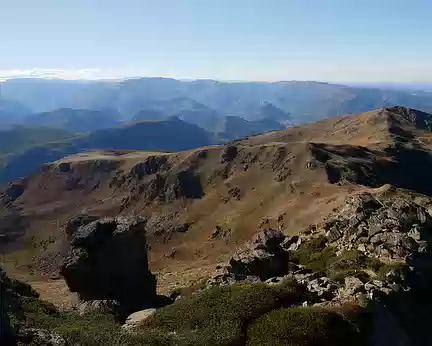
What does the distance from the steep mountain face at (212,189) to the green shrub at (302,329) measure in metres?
27.8

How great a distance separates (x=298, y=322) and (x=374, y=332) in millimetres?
4765

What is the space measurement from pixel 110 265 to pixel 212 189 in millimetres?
A: 77366

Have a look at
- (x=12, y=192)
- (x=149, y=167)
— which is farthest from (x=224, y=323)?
(x=12, y=192)

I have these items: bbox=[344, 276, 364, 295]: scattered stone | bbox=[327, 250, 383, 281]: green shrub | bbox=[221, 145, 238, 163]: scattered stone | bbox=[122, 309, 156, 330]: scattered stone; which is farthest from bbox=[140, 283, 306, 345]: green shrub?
bbox=[221, 145, 238, 163]: scattered stone

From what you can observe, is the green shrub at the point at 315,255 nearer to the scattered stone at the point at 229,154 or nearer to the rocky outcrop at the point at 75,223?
the scattered stone at the point at 229,154

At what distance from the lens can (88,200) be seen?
139250mm

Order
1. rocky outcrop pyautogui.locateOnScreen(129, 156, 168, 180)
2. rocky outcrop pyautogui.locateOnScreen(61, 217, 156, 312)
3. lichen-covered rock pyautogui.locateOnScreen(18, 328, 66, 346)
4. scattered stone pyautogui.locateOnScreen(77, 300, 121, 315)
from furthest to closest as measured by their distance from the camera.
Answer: rocky outcrop pyautogui.locateOnScreen(129, 156, 168, 180) < rocky outcrop pyautogui.locateOnScreen(61, 217, 156, 312) < scattered stone pyautogui.locateOnScreen(77, 300, 121, 315) < lichen-covered rock pyautogui.locateOnScreen(18, 328, 66, 346)

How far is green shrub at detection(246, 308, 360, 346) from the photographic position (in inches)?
872

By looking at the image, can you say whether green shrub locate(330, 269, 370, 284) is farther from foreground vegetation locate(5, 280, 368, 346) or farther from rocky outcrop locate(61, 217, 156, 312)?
rocky outcrop locate(61, 217, 156, 312)

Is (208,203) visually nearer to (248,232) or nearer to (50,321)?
(248,232)

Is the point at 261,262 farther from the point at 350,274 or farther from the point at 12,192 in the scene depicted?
the point at 12,192

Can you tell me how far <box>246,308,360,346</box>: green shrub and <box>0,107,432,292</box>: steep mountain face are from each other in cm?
2776

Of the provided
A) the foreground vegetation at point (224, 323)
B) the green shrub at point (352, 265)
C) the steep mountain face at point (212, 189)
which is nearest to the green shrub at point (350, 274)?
the green shrub at point (352, 265)

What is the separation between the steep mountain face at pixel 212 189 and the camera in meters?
86.1
